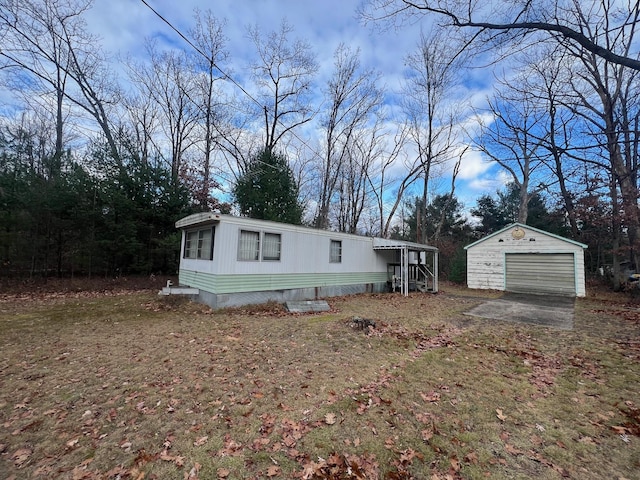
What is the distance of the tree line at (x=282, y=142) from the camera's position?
33.4ft

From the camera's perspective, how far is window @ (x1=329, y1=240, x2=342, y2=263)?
11.4m

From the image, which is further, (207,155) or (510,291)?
(207,155)

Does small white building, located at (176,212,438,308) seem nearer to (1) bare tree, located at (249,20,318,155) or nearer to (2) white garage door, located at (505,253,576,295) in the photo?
(2) white garage door, located at (505,253,576,295)

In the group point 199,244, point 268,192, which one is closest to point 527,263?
point 268,192

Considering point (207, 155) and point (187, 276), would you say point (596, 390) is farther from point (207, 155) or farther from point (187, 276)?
point (207, 155)

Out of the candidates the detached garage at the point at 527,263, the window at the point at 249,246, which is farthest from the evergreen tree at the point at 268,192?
the detached garage at the point at 527,263

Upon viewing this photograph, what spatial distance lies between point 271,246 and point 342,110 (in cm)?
1517

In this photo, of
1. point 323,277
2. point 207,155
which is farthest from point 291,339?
point 207,155

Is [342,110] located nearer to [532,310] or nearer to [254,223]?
[254,223]

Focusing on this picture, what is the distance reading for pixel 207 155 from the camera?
745 inches

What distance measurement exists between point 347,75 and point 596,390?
69.4ft

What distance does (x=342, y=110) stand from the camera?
20641 mm

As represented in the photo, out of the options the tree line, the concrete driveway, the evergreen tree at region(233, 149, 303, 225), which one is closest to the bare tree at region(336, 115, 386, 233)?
the tree line

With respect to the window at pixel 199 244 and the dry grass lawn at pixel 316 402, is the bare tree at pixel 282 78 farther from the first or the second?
the dry grass lawn at pixel 316 402
